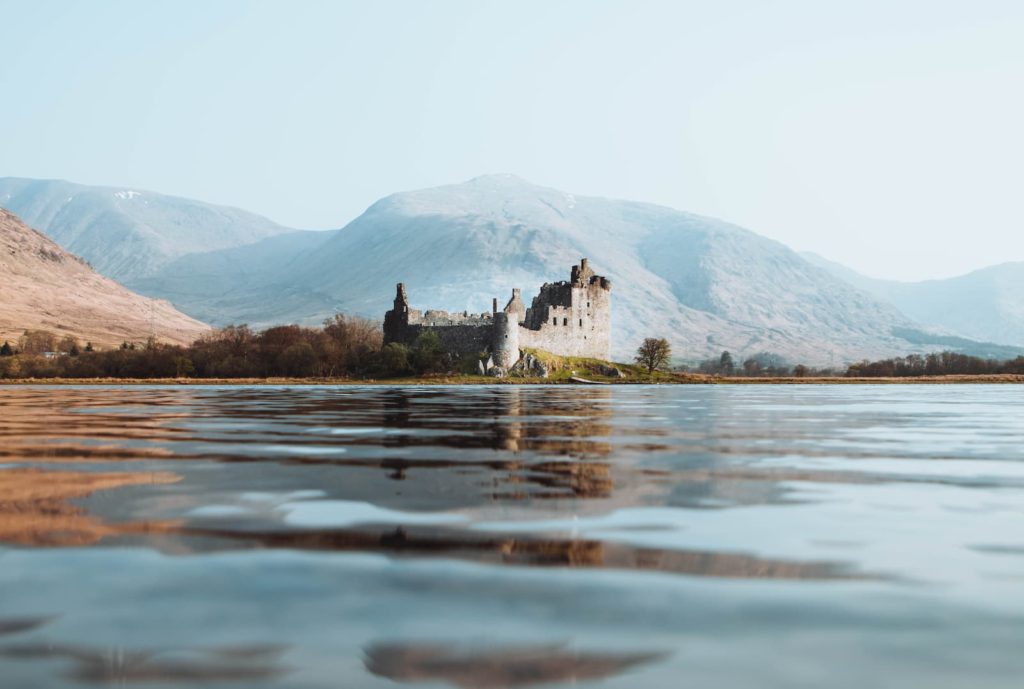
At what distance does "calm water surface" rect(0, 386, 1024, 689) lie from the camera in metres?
6.38

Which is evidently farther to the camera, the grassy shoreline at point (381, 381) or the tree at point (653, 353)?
the tree at point (653, 353)

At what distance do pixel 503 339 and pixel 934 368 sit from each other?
7139 cm

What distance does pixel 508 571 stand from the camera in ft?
29.6

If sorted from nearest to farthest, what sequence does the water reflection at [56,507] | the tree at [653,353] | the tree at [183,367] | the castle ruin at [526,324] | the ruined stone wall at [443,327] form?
the water reflection at [56,507]
the castle ruin at [526,324]
the ruined stone wall at [443,327]
the tree at [183,367]
the tree at [653,353]

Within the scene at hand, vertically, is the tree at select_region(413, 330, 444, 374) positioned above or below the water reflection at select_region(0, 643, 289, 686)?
above

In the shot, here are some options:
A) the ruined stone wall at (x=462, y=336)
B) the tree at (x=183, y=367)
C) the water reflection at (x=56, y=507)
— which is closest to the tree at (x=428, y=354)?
the ruined stone wall at (x=462, y=336)

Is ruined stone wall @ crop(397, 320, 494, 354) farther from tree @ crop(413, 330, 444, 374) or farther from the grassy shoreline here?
the grassy shoreline

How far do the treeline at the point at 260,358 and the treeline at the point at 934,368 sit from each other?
62200 mm

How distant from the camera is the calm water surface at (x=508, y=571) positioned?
638 centimetres

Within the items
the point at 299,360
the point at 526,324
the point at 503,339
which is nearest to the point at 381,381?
the point at 503,339

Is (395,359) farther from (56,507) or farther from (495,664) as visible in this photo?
(495,664)

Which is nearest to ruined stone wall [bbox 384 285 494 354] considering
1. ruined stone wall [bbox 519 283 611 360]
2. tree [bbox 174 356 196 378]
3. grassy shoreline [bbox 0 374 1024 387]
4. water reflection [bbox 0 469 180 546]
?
grassy shoreline [bbox 0 374 1024 387]

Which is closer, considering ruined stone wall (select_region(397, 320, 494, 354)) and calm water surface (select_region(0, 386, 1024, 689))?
calm water surface (select_region(0, 386, 1024, 689))

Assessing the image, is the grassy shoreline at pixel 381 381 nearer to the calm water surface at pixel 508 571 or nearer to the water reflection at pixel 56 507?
the calm water surface at pixel 508 571
